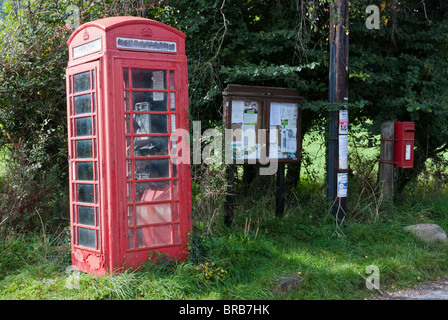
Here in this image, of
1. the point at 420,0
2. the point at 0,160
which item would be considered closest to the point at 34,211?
the point at 0,160

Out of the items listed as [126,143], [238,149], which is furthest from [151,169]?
[238,149]

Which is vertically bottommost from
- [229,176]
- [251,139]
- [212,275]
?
[212,275]

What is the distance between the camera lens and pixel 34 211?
22.0ft

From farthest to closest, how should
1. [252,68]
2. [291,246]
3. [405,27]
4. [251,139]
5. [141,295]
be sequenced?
1. [405,27]
2. [252,68]
3. [251,139]
4. [291,246]
5. [141,295]

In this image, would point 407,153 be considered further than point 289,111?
Yes

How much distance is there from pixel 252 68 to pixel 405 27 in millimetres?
3281

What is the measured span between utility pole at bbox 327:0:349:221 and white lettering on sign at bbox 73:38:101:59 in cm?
387

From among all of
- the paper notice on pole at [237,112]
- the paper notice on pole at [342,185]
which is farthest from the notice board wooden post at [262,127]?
the paper notice on pole at [342,185]

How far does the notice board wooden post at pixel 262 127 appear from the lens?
6914mm

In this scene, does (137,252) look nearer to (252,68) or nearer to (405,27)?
(252,68)

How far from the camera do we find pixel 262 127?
23.6 ft

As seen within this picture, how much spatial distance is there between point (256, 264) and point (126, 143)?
213 cm

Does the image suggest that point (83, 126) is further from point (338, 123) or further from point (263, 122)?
point (338, 123)

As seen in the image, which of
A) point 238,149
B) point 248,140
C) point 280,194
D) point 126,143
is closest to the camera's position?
point 126,143
